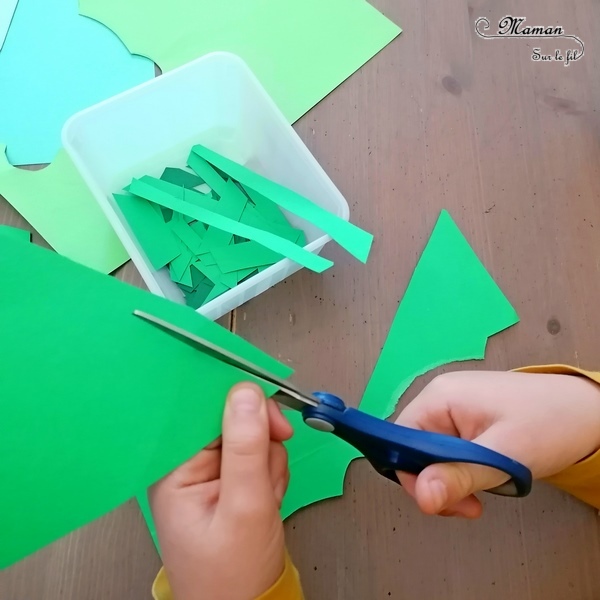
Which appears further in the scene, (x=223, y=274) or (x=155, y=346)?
(x=223, y=274)

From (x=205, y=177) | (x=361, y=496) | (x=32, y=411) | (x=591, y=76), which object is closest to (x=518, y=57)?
(x=591, y=76)

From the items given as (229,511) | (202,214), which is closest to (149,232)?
(202,214)

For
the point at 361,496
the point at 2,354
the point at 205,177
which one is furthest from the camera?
the point at 205,177

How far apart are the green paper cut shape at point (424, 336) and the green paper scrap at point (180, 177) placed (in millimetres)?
238

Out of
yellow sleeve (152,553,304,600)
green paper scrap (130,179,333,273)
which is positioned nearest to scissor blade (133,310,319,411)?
yellow sleeve (152,553,304,600)

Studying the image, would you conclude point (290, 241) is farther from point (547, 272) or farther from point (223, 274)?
point (547, 272)

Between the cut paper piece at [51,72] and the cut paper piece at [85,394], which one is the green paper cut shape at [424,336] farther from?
the cut paper piece at [51,72]

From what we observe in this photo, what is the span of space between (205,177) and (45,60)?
0.21 metres

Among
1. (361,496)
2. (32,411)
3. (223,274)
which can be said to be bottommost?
(361,496)

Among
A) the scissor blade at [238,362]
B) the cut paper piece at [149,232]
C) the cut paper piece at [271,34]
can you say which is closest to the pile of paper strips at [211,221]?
the cut paper piece at [149,232]

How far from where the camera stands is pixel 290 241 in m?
0.54

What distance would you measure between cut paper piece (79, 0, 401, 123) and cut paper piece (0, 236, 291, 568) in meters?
0.37

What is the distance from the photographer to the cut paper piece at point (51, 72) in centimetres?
58

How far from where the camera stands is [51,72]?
1.98 ft
